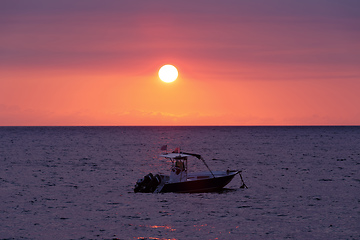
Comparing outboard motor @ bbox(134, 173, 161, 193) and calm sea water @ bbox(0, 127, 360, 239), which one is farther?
outboard motor @ bbox(134, 173, 161, 193)

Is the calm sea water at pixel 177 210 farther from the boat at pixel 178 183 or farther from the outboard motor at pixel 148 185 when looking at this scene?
the boat at pixel 178 183

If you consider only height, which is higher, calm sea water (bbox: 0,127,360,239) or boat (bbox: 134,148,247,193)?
boat (bbox: 134,148,247,193)

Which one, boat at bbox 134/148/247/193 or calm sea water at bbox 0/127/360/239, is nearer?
calm sea water at bbox 0/127/360/239

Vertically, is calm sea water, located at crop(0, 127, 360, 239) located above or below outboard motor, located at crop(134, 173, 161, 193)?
below

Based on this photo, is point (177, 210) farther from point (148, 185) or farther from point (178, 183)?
point (148, 185)

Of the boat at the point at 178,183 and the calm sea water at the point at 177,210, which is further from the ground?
the boat at the point at 178,183

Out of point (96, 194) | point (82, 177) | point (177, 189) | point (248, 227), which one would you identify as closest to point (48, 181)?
point (82, 177)

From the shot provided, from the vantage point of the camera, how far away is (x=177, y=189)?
3575 centimetres

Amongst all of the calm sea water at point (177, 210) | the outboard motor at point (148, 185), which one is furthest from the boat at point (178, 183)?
the calm sea water at point (177, 210)

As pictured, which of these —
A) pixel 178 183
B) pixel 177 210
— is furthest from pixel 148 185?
pixel 177 210

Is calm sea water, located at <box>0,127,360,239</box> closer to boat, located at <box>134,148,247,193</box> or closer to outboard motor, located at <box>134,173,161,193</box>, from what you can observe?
outboard motor, located at <box>134,173,161,193</box>

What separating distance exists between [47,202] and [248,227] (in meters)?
15.2

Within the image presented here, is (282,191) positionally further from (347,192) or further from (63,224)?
(63,224)

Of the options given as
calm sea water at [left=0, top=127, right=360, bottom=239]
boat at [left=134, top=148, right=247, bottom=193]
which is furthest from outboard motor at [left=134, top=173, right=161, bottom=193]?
calm sea water at [left=0, top=127, right=360, bottom=239]
